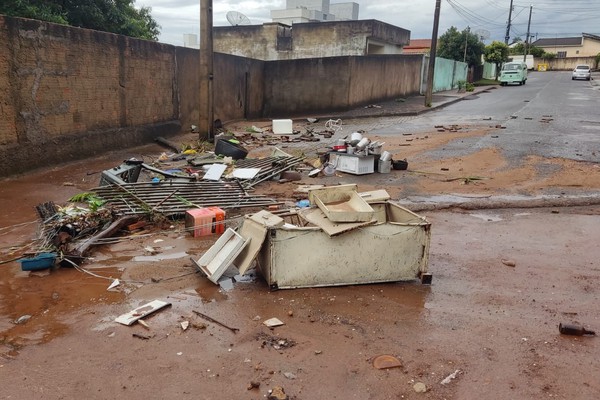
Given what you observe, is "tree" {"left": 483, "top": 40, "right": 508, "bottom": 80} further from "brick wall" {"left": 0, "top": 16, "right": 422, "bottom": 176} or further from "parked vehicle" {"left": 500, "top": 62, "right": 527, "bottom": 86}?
"brick wall" {"left": 0, "top": 16, "right": 422, "bottom": 176}

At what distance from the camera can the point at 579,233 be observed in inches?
221

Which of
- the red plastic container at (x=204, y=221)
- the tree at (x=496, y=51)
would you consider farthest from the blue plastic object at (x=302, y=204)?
the tree at (x=496, y=51)

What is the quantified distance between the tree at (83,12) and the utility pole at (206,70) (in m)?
4.58

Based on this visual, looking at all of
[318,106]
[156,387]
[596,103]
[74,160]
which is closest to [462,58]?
[596,103]

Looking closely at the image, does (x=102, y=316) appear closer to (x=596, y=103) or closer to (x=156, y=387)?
(x=156, y=387)

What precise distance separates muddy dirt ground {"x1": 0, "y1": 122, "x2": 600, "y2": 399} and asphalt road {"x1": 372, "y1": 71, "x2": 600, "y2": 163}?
18.0 feet

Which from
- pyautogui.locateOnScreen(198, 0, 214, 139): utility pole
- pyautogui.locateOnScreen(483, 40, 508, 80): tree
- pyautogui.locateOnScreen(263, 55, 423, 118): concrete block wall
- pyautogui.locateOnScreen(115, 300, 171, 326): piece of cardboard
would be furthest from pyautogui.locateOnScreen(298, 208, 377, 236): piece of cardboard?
pyautogui.locateOnScreen(483, 40, 508, 80): tree

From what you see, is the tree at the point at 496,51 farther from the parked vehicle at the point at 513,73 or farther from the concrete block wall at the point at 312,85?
the concrete block wall at the point at 312,85

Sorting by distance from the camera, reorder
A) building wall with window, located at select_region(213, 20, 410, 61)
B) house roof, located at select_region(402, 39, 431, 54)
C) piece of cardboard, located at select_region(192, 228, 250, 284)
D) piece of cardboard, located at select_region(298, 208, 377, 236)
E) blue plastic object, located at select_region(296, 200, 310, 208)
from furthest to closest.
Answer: house roof, located at select_region(402, 39, 431, 54) → building wall with window, located at select_region(213, 20, 410, 61) → blue plastic object, located at select_region(296, 200, 310, 208) → piece of cardboard, located at select_region(192, 228, 250, 284) → piece of cardboard, located at select_region(298, 208, 377, 236)

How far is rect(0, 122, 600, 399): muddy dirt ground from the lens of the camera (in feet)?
9.16

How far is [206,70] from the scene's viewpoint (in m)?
11.3

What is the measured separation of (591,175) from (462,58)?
33416mm

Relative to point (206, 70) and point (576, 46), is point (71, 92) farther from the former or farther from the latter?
point (576, 46)

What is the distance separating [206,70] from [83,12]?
19.8 feet
